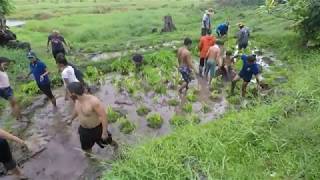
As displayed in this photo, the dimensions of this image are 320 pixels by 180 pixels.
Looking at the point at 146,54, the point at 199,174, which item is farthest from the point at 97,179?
the point at 146,54

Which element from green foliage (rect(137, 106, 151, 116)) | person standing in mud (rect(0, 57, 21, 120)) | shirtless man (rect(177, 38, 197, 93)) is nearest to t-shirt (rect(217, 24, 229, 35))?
shirtless man (rect(177, 38, 197, 93))

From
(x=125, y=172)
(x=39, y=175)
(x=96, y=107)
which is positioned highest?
(x=96, y=107)

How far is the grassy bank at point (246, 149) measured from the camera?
18.0ft

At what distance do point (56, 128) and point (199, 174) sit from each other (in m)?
4.59

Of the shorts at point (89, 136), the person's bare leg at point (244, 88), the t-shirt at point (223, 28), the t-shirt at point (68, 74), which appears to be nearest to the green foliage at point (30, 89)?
the t-shirt at point (68, 74)

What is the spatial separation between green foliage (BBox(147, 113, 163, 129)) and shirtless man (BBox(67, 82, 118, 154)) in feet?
7.20

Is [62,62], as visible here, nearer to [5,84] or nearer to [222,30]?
[5,84]

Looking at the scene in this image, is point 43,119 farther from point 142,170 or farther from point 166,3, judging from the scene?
point 166,3

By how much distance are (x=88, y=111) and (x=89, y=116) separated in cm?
11

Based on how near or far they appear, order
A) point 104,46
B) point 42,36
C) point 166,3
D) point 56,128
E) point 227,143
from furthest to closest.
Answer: point 166,3 → point 42,36 → point 104,46 → point 56,128 → point 227,143

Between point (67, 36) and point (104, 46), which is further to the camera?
point (67, 36)

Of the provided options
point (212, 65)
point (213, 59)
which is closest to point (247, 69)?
point (213, 59)

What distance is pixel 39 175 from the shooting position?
23.8 feet

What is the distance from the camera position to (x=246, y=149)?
20.2ft
